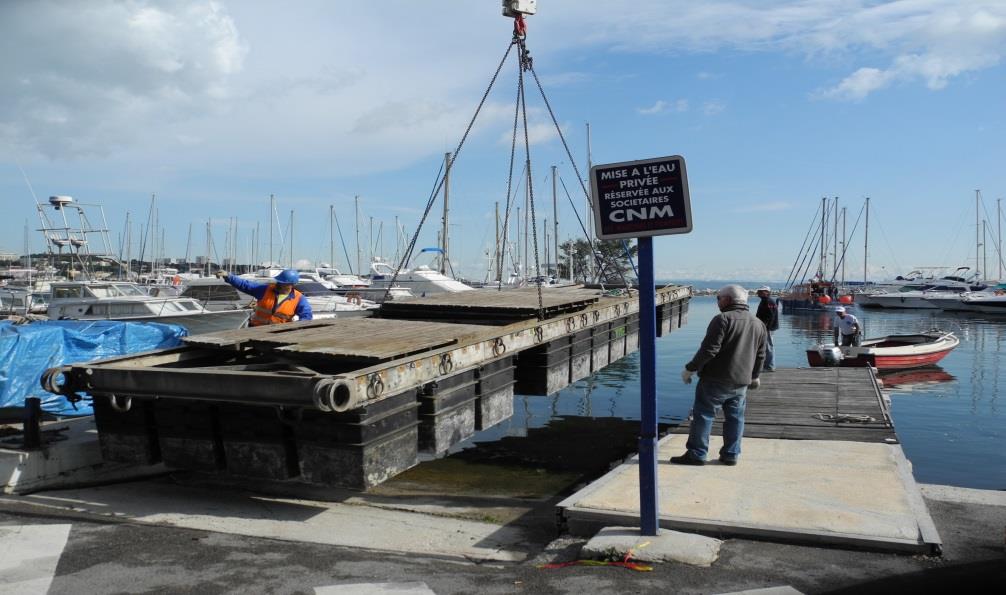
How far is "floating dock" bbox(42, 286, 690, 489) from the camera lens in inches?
223

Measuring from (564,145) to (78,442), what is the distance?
7.02 m

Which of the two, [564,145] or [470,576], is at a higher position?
[564,145]

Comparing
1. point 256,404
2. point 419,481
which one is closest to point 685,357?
point 419,481

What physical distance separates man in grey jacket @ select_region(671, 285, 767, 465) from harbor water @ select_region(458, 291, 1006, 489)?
3.76 meters

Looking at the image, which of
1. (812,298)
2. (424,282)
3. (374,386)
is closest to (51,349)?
(374,386)

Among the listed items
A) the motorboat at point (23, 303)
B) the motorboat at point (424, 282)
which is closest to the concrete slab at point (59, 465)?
the motorboat at point (424, 282)

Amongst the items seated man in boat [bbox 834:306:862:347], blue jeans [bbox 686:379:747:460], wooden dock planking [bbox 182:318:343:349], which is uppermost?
wooden dock planking [bbox 182:318:343:349]

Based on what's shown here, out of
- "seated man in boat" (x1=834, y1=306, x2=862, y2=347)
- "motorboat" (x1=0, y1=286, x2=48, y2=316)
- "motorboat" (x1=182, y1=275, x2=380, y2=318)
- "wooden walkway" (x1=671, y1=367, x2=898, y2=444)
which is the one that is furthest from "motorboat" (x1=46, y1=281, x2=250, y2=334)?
"seated man in boat" (x1=834, y1=306, x2=862, y2=347)

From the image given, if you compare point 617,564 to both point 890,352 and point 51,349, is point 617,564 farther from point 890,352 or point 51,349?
point 890,352

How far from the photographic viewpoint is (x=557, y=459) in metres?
11.5

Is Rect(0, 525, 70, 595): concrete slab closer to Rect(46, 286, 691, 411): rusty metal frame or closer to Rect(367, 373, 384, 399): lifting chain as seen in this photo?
Rect(46, 286, 691, 411): rusty metal frame

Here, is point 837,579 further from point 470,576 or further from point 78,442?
point 78,442

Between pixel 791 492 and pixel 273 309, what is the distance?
247 inches

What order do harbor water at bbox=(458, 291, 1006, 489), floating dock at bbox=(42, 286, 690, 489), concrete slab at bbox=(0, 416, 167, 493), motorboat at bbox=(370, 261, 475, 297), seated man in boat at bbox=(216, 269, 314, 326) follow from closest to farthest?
floating dock at bbox=(42, 286, 690, 489) < concrete slab at bbox=(0, 416, 167, 493) < seated man in boat at bbox=(216, 269, 314, 326) < harbor water at bbox=(458, 291, 1006, 489) < motorboat at bbox=(370, 261, 475, 297)
